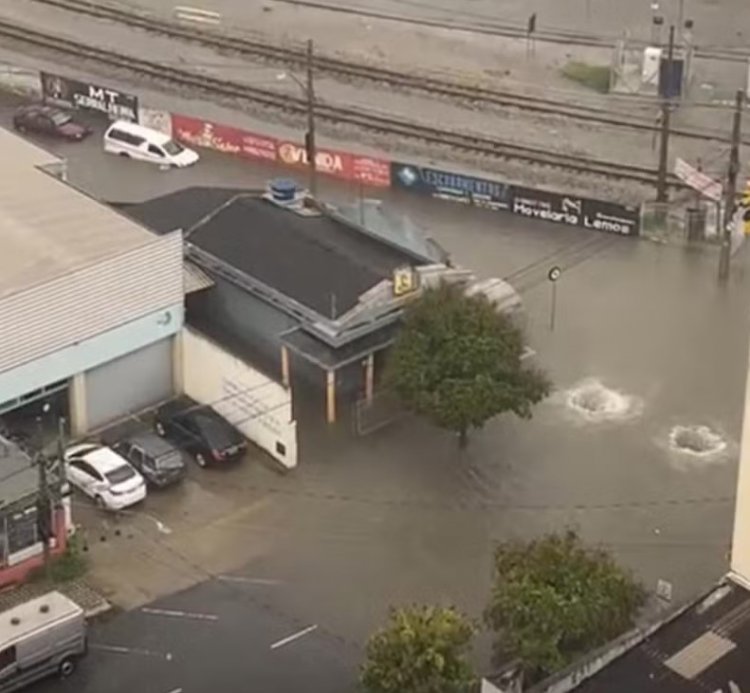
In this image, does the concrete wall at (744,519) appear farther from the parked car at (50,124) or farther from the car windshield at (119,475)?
the parked car at (50,124)

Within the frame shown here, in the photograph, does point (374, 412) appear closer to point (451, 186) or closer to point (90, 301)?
point (90, 301)

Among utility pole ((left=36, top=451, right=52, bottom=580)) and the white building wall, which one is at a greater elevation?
the white building wall

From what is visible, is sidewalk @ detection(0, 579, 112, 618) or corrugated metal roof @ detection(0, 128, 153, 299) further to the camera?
corrugated metal roof @ detection(0, 128, 153, 299)

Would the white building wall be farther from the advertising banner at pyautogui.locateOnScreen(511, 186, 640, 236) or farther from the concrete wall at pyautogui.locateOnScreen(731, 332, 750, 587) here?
the concrete wall at pyautogui.locateOnScreen(731, 332, 750, 587)

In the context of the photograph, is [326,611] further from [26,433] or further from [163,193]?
[163,193]

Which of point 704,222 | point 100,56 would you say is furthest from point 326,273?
point 100,56

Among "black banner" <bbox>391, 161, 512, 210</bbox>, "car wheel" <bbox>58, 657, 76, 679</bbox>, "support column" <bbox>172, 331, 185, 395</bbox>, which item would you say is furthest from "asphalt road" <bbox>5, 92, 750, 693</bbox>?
"support column" <bbox>172, 331, 185, 395</bbox>
